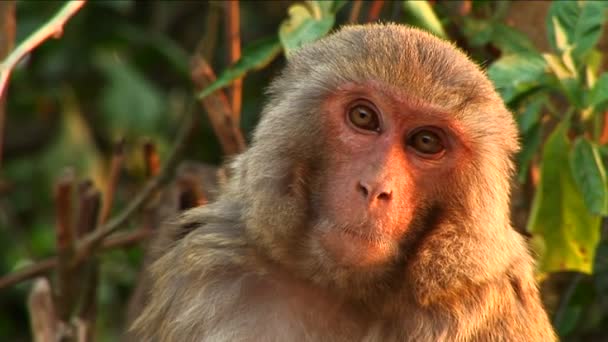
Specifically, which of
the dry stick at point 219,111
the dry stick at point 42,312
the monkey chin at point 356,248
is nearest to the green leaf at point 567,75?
the monkey chin at point 356,248

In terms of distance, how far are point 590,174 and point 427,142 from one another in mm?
835

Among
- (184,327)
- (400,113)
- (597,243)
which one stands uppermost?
(400,113)

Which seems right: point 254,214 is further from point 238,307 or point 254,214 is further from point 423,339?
point 423,339

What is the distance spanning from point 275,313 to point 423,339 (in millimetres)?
452

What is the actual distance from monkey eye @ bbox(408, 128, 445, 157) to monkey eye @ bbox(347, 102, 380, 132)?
0.11 metres

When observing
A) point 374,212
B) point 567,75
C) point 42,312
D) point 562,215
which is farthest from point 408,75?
point 42,312

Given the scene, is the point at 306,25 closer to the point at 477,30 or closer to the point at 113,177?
the point at 477,30

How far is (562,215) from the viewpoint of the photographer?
15.2 feet

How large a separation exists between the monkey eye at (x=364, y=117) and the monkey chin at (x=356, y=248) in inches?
12.1

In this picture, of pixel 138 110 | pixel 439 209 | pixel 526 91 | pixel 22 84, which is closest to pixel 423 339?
pixel 439 209

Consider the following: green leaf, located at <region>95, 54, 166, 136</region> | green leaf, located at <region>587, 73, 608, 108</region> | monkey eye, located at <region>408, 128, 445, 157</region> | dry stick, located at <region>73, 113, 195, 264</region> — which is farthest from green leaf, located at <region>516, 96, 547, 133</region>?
green leaf, located at <region>95, 54, 166, 136</region>

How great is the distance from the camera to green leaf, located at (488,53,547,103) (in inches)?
172

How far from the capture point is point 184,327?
403 centimetres

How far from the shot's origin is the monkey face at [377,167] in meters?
3.63
